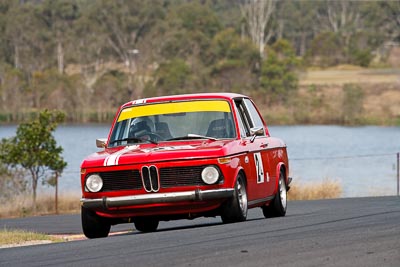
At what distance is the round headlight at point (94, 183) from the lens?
12.4m

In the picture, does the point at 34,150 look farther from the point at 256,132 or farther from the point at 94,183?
the point at 94,183

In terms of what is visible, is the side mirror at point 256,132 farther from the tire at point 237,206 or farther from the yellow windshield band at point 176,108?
the tire at point 237,206

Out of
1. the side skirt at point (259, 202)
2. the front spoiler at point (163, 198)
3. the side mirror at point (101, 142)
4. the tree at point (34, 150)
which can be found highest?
the side mirror at point (101, 142)

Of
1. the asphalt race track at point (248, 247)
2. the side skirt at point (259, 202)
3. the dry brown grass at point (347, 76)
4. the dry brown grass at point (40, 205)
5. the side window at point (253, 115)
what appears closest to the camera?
the asphalt race track at point (248, 247)

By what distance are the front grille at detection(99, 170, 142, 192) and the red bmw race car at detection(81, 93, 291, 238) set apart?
1 cm

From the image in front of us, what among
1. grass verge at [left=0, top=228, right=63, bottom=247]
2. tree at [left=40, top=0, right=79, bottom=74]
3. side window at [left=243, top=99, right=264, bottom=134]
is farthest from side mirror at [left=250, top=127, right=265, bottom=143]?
tree at [left=40, top=0, right=79, bottom=74]

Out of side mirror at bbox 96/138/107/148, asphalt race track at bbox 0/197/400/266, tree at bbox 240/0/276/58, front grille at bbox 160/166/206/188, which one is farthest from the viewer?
tree at bbox 240/0/276/58

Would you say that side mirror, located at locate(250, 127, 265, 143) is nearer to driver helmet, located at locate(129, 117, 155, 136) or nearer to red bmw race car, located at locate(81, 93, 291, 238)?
red bmw race car, located at locate(81, 93, 291, 238)

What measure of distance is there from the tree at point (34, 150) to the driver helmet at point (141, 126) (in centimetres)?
2031

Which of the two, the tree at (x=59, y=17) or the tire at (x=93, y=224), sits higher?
the tree at (x=59, y=17)

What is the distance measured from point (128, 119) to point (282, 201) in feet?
9.05

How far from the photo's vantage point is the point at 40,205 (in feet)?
105

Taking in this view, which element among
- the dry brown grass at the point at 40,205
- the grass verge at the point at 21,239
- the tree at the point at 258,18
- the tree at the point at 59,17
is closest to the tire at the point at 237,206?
the grass verge at the point at 21,239

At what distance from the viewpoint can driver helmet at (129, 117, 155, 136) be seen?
13.4 metres
